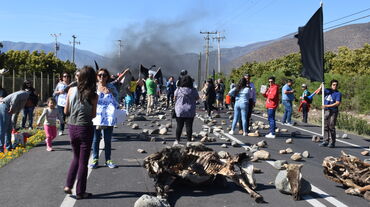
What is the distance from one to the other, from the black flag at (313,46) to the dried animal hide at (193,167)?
6174 millimetres

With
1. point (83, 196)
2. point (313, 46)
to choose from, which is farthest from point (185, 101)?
point (83, 196)

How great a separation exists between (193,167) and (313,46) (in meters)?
6.85

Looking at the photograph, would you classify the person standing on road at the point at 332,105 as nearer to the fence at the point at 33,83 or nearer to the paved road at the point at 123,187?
the paved road at the point at 123,187

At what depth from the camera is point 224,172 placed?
6.35m

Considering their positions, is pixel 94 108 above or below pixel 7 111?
above

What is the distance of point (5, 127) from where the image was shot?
9602 mm

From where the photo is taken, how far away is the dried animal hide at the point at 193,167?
20.1 ft

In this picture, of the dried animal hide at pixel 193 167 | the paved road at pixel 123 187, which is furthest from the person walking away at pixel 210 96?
the dried animal hide at pixel 193 167

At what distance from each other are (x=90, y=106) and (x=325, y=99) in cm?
731

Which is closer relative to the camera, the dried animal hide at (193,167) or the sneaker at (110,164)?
the dried animal hide at (193,167)

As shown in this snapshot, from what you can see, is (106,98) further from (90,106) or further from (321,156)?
(321,156)

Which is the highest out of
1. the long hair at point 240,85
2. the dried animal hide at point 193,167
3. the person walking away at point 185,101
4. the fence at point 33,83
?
the fence at point 33,83

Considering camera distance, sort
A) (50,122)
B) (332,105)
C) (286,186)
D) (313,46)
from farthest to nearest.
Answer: (313,46) < (332,105) < (50,122) < (286,186)

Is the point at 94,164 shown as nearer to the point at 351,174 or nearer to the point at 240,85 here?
the point at 351,174
